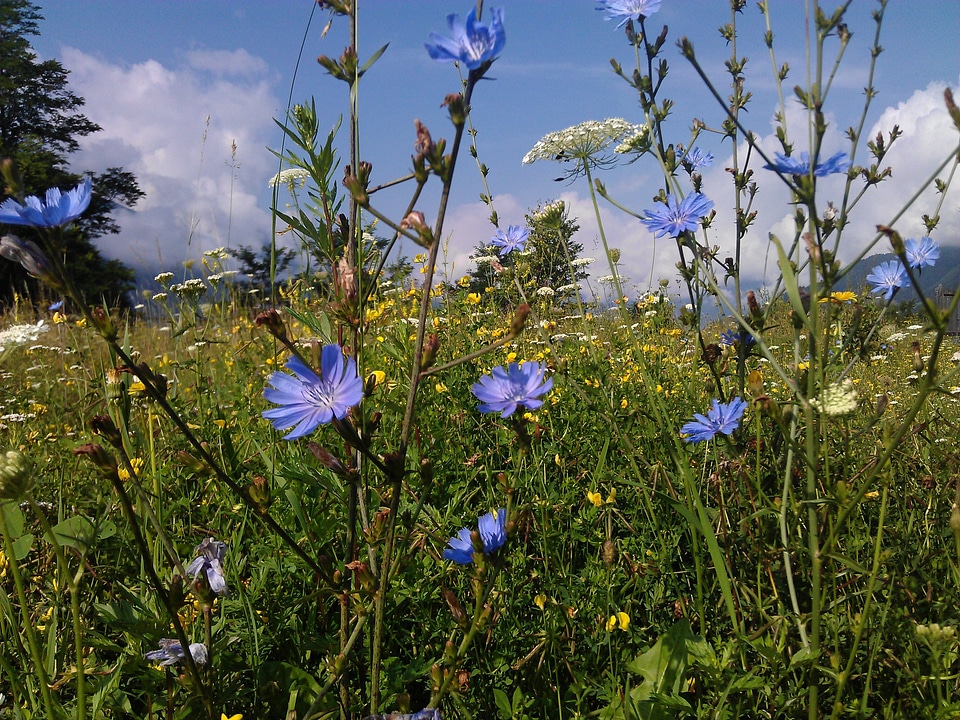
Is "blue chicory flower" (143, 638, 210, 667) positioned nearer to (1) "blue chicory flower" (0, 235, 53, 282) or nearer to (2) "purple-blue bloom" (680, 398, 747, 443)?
(1) "blue chicory flower" (0, 235, 53, 282)

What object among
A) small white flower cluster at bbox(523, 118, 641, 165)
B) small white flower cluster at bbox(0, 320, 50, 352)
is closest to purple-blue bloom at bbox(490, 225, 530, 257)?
small white flower cluster at bbox(523, 118, 641, 165)

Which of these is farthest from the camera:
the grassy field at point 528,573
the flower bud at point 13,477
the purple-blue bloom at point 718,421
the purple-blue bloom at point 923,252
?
the purple-blue bloom at point 923,252

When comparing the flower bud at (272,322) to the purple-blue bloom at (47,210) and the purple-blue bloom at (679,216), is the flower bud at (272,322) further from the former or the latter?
the purple-blue bloom at (679,216)

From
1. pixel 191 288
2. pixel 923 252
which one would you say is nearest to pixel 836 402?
Result: pixel 923 252

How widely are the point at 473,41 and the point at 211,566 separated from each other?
0.99 meters

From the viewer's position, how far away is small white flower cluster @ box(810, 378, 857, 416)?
1.09m

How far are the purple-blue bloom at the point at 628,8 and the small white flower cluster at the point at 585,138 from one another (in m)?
0.57

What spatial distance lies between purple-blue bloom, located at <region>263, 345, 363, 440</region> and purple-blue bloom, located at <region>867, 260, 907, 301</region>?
1844mm

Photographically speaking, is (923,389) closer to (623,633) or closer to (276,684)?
(623,633)

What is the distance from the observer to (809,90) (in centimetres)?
137

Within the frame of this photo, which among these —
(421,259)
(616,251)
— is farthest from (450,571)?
(421,259)

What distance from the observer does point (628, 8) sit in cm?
170

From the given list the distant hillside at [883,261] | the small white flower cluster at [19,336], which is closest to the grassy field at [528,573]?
the distant hillside at [883,261]

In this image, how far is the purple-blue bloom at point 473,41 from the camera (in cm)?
85
